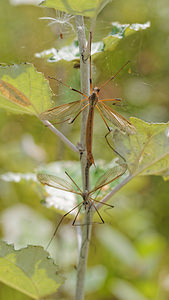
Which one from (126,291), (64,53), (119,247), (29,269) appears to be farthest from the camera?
(119,247)

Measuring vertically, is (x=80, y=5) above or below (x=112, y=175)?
above

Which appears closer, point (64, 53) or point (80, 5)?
point (80, 5)

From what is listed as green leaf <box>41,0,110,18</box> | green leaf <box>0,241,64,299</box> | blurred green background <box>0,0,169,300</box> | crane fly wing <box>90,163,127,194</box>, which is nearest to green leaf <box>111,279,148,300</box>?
blurred green background <box>0,0,169,300</box>

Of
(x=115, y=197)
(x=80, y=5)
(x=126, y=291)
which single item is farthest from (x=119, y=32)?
(x=126, y=291)

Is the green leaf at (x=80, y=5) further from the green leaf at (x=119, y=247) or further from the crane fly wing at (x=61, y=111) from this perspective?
the green leaf at (x=119, y=247)

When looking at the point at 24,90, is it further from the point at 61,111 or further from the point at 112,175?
the point at 112,175

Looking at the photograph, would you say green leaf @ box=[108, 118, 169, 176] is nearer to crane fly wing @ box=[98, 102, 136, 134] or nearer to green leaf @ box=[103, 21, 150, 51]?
crane fly wing @ box=[98, 102, 136, 134]

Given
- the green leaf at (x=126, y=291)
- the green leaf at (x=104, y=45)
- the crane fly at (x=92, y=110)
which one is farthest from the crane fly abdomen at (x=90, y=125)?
the green leaf at (x=126, y=291)
